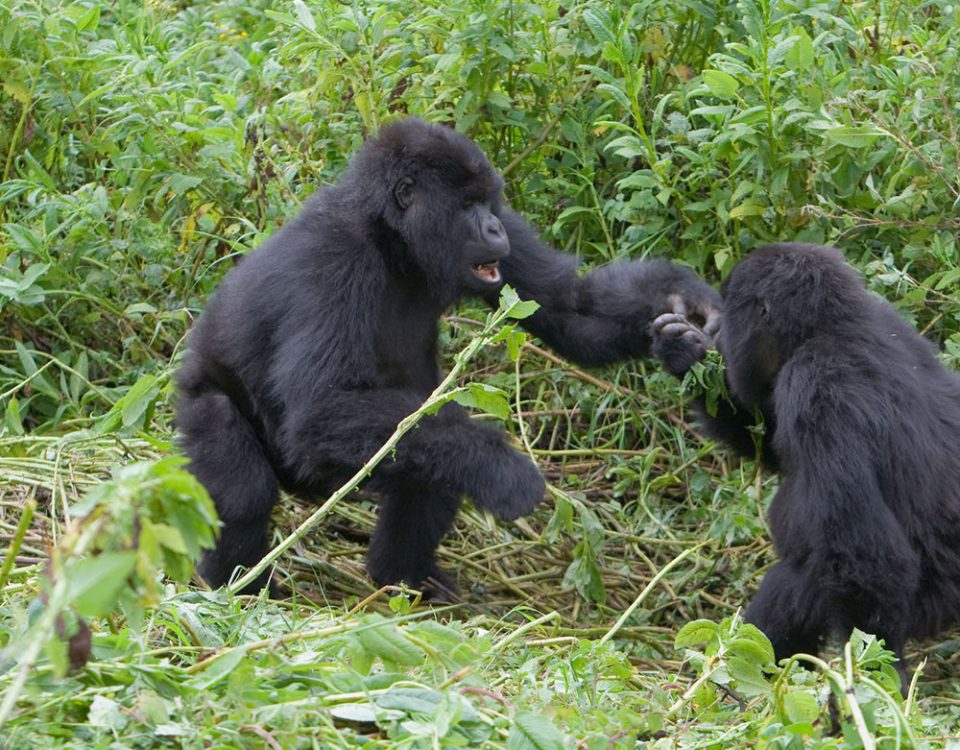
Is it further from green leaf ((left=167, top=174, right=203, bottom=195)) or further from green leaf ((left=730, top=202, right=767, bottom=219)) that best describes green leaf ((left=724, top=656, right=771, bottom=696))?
green leaf ((left=167, top=174, right=203, bottom=195))

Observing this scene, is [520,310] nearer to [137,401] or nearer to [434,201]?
[434,201]

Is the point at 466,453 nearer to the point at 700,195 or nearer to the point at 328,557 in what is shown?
the point at 328,557

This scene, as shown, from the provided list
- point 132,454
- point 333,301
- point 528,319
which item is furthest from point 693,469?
point 132,454

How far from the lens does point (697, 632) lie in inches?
118

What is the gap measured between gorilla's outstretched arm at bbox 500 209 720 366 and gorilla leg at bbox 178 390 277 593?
1.09 m

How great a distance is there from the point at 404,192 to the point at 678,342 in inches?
40.1

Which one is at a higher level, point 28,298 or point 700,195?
point 700,195

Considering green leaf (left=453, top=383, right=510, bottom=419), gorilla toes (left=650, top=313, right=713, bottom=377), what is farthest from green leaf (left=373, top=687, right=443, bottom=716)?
gorilla toes (left=650, top=313, right=713, bottom=377)

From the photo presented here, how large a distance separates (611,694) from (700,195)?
2.68m

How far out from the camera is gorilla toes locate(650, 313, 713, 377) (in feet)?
14.9

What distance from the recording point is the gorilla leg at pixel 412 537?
4.62m

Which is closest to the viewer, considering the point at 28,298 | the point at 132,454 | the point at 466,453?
the point at 466,453

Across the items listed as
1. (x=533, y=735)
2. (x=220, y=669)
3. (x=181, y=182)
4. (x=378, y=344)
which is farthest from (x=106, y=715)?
(x=181, y=182)

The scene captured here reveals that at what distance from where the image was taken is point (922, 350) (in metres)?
4.25
